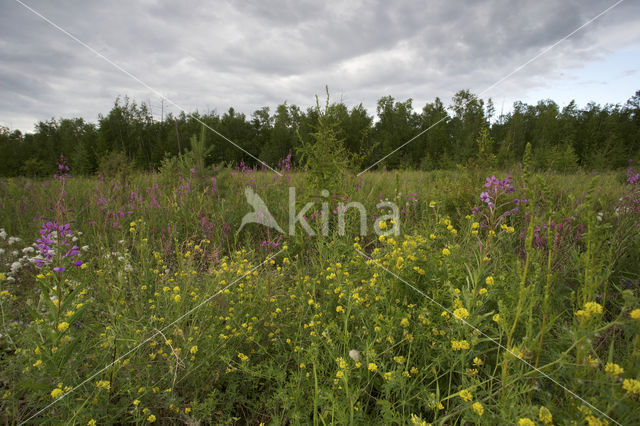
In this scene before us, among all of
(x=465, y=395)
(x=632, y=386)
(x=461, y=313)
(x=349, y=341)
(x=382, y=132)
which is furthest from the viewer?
(x=382, y=132)

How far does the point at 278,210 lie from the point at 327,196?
983 mm

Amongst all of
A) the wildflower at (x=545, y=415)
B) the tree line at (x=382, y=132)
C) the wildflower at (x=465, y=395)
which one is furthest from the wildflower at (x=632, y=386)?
the tree line at (x=382, y=132)

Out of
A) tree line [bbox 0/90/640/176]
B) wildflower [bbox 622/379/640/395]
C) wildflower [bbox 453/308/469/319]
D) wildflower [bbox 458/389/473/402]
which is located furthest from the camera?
tree line [bbox 0/90/640/176]

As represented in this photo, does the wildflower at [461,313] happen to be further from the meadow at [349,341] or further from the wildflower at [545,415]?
the wildflower at [545,415]

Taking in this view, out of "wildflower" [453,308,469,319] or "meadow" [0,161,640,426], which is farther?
"wildflower" [453,308,469,319]

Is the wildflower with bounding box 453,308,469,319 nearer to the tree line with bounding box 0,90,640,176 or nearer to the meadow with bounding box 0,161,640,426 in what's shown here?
the meadow with bounding box 0,161,640,426

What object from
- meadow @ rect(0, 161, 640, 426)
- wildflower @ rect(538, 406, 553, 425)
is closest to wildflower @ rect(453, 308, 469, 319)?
meadow @ rect(0, 161, 640, 426)

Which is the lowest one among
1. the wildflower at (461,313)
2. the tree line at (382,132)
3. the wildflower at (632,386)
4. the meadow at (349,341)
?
the meadow at (349,341)

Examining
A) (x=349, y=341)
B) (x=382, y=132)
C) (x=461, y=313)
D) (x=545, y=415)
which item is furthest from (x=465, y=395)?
(x=382, y=132)

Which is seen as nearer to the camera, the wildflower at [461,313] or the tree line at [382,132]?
the wildflower at [461,313]

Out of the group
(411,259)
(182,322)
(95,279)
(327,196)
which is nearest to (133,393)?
(182,322)

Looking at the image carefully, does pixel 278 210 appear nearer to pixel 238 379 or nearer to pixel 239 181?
pixel 239 181

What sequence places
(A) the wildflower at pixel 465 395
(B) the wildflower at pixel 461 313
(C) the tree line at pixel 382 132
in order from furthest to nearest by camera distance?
1. (C) the tree line at pixel 382 132
2. (B) the wildflower at pixel 461 313
3. (A) the wildflower at pixel 465 395

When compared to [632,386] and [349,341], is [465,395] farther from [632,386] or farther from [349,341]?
[349,341]
